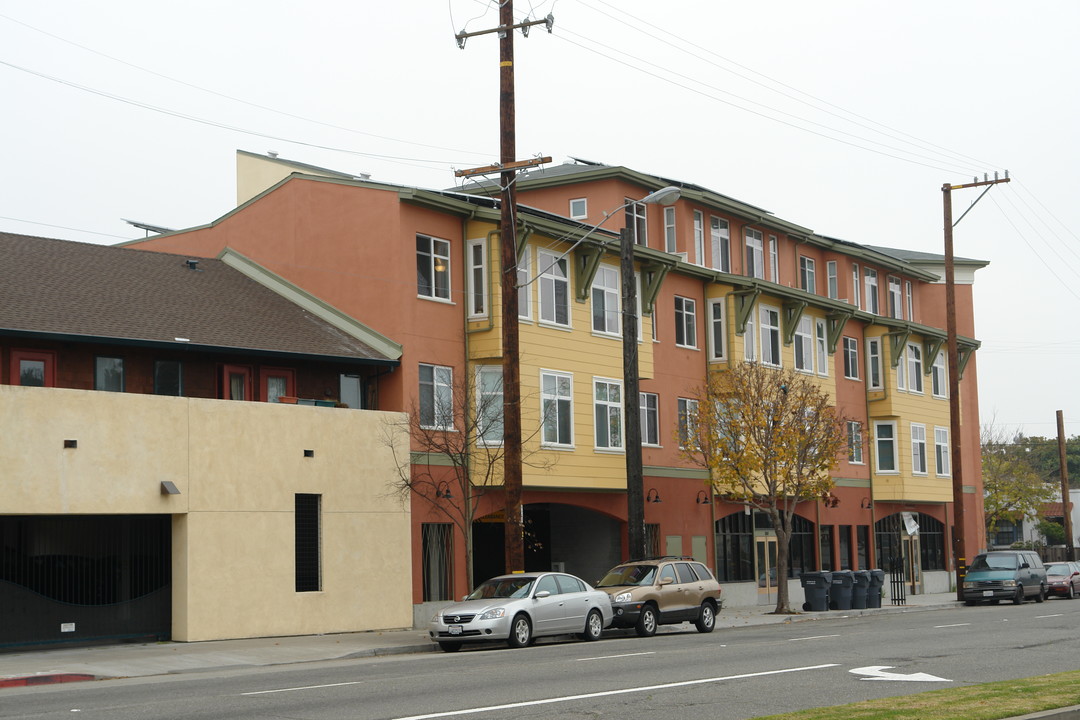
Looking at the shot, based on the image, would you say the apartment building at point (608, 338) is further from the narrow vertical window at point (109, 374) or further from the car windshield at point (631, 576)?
the narrow vertical window at point (109, 374)

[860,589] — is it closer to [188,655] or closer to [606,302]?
[606,302]

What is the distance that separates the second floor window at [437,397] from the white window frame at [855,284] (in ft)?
76.9

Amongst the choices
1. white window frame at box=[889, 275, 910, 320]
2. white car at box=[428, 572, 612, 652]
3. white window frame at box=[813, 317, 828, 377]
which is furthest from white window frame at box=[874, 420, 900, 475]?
white car at box=[428, 572, 612, 652]

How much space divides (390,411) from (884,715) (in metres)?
18.7

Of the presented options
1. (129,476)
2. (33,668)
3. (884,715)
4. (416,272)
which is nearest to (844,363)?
(416,272)

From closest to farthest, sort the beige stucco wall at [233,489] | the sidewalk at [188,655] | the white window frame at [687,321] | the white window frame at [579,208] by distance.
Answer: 1. the sidewalk at [188,655]
2. the beige stucco wall at [233,489]
3. the white window frame at [687,321]
4. the white window frame at [579,208]

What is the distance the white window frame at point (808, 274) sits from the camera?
46469mm

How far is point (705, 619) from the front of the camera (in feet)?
90.4

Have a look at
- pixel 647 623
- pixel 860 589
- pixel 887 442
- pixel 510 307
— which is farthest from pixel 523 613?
pixel 887 442

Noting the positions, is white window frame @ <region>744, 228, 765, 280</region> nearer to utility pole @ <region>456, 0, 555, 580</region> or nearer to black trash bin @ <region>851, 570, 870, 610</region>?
black trash bin @ <region>851, 570, 870, 610</region>

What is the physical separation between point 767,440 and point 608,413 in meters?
4.26

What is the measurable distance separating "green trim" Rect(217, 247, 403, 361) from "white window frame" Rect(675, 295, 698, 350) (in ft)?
39.2

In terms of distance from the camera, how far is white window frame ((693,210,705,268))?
133 feet

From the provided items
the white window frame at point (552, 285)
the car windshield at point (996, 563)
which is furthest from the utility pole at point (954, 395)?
the white window frame at point (552, 285)
